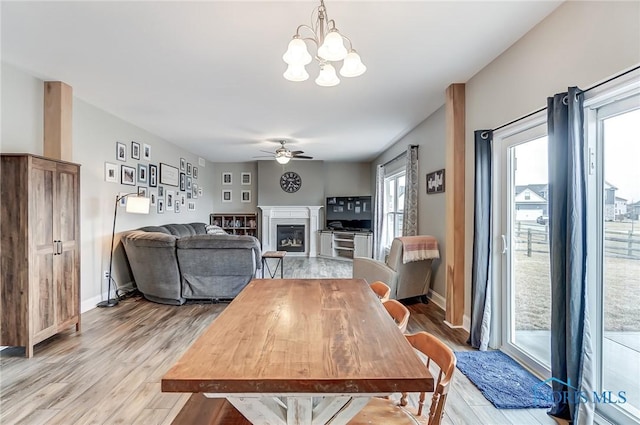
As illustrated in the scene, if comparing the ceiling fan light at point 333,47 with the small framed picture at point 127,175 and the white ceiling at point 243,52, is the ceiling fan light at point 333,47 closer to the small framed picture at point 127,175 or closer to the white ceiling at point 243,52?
the white ceiling at point 243,52

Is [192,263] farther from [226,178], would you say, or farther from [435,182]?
[226,178]

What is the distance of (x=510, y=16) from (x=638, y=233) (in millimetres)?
1563

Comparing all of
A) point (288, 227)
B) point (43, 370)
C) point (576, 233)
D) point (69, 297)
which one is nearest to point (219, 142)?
point (288, 227)

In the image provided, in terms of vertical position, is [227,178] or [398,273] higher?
[227,178]

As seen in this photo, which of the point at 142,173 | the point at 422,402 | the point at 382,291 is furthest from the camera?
the point at 142,173

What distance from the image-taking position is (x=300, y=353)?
1.04 meters

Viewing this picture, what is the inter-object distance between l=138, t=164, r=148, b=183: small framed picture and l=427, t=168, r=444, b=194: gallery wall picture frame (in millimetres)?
4437

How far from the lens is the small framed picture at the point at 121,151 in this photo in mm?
4567

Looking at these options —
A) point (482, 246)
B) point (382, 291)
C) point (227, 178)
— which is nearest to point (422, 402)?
point (382, 291)

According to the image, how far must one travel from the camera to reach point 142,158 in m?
Answer: 5.24

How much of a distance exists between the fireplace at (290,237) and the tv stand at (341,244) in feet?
1.99

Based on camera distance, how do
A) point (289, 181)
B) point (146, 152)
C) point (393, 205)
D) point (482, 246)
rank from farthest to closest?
point (289, 181) → point (393, 205) → point (146, 152) → point (482, 246)

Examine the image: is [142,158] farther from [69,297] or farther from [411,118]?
[411,118]

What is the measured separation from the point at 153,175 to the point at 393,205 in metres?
4.65
